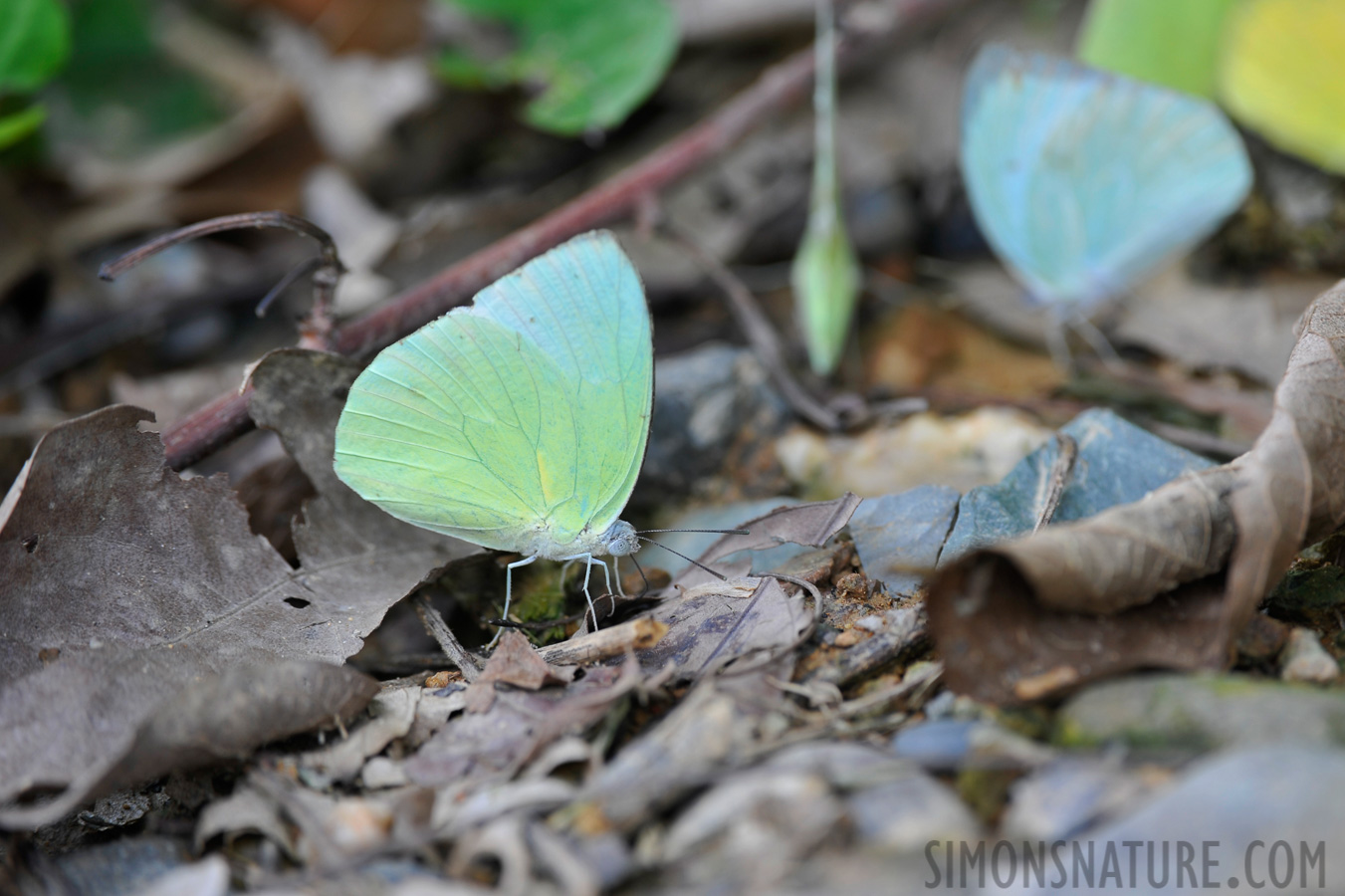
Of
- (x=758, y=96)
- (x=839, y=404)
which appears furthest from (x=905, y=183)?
(x=839, y=404)

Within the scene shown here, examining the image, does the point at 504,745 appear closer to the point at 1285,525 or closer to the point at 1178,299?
the point at 1285,525

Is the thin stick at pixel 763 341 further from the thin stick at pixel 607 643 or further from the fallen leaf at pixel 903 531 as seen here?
the thin stick at pixel 607 643

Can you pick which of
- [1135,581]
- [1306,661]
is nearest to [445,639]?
[1135,581]

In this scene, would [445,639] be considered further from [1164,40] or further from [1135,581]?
[1164,40]

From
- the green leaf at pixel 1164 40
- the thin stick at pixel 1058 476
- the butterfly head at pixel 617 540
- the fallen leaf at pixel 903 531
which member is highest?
the green leaf at pixel 1164 40

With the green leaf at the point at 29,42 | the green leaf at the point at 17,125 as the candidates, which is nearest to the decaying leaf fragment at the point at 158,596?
the green leaf at the point at 17,125
